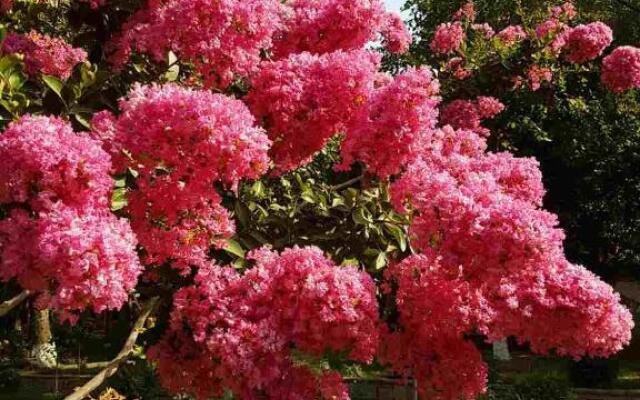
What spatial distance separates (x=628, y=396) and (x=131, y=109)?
1017 centimetres

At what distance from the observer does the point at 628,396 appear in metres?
11.5

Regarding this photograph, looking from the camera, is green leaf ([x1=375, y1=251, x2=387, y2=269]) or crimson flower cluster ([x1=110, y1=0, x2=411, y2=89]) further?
Result: green leaf ([x1=375, y1=251, x2=387, y2=269])

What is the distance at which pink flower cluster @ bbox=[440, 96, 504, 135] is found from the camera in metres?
6.38

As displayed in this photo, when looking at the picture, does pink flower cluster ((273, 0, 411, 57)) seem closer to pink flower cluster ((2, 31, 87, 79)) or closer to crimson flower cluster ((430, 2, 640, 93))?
pink flower cluster ((2, 31, 87, 79))

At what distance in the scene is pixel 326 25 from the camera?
152 inches

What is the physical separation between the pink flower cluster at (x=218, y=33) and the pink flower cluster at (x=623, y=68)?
13.3 ft

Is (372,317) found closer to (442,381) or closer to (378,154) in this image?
(442,381)


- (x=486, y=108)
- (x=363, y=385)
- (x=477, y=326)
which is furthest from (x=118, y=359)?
(x=363, y=385)

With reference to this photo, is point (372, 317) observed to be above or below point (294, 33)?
below

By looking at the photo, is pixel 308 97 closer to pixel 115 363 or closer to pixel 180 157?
pixel 180 157

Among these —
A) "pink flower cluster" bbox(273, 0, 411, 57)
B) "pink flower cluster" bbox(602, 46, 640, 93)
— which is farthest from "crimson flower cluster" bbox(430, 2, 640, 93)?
"pink flower cluster" bbox(273, 0, 411, 57)

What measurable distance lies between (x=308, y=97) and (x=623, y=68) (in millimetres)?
4284

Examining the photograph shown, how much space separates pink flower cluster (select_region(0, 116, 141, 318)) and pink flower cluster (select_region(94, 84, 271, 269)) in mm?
223

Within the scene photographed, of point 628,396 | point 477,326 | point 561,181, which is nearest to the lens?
point 477,326
